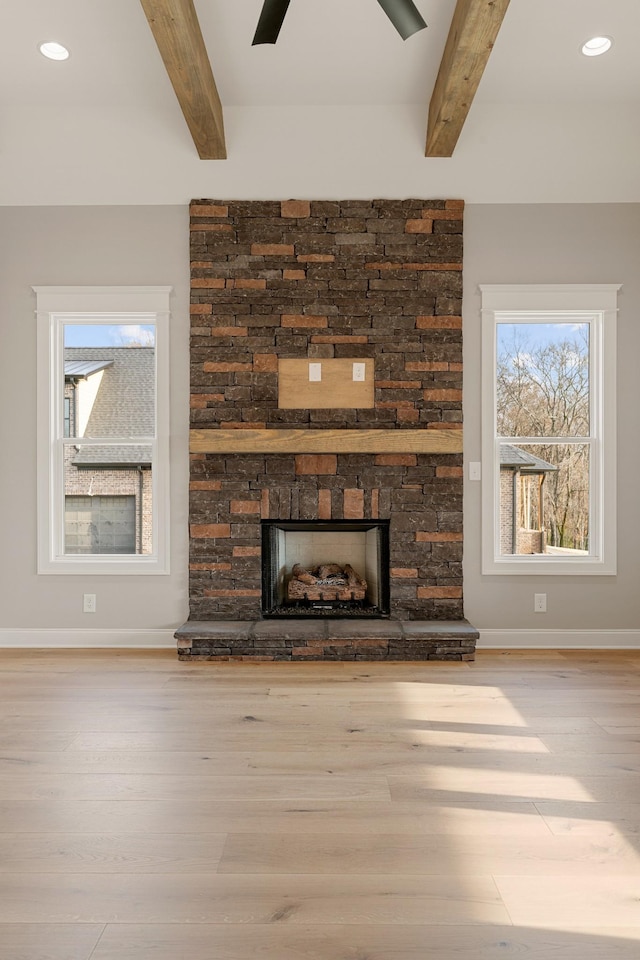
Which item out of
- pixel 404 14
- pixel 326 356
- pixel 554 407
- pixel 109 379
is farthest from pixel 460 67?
pixel 109 379

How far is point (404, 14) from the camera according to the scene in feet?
7.41

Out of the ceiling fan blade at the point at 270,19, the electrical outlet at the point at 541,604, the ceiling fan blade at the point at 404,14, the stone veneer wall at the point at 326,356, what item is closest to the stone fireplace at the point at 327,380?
the stone veneer wall at the point at 326,356

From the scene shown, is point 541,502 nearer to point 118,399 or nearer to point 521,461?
point 521,461

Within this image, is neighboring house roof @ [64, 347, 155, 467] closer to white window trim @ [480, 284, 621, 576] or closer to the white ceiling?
the white ceiling

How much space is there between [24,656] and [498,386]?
11.3 feet

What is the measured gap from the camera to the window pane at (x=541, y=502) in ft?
13.5

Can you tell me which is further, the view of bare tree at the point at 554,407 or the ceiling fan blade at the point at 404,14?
the view of bare tree at the point at 554,407

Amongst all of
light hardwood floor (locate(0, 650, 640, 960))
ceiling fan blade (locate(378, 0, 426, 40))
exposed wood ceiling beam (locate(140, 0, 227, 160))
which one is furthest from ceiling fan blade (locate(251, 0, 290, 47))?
light hardwood floor (locate(0, 650, 640, 960))

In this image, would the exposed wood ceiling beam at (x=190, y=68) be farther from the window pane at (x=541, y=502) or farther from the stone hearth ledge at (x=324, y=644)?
the stone hearth ledge at (x=324, y=644)

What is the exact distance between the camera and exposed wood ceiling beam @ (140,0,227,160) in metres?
2.74

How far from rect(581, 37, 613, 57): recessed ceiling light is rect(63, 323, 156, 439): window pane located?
2.94m

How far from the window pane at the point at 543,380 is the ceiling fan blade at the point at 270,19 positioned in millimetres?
2283

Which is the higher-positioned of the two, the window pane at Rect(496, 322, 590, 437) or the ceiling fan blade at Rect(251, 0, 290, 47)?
the ceiling fan blade at Rect(251, 0, 290, 47)

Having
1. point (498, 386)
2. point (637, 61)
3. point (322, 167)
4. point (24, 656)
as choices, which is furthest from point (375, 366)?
point (24, 656)
